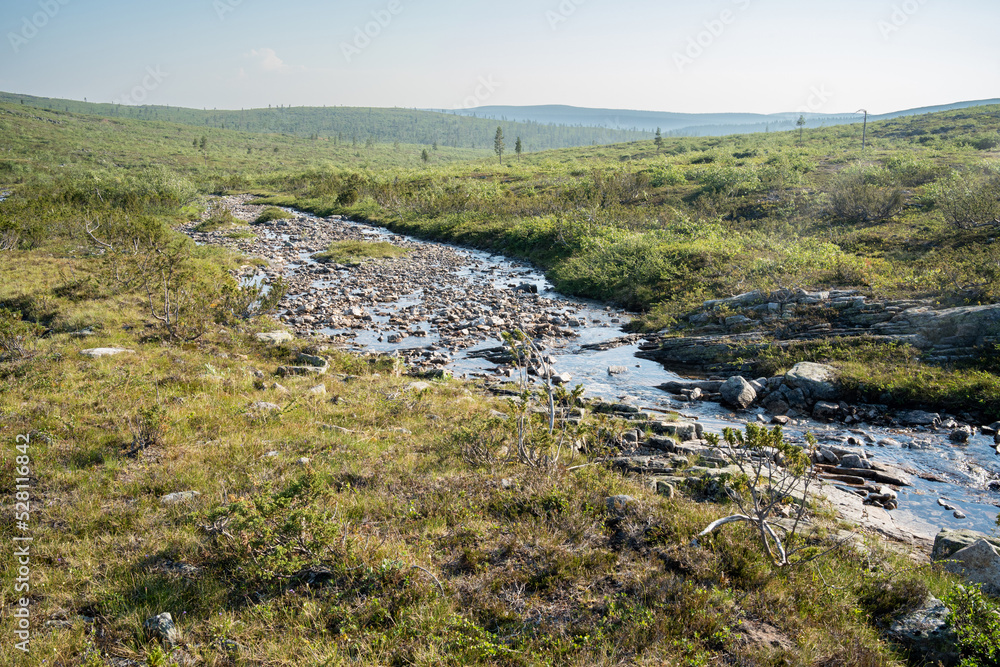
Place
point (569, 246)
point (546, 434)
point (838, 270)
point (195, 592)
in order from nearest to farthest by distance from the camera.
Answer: point (195, 592)
point (546, 434)
point (838, 270)
point (569, 246)

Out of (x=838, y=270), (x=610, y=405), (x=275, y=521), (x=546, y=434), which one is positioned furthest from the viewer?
(x=838, y=270)

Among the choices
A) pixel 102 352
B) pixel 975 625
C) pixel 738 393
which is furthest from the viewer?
pixel 738 393

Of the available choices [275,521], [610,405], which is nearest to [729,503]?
[610,405]

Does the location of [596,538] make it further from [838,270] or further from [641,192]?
[641,192]

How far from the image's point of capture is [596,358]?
12078 millimetres

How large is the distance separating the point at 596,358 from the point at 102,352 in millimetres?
9779

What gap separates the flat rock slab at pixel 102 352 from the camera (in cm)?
876

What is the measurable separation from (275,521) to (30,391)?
5.35 metres

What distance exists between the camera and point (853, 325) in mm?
11281

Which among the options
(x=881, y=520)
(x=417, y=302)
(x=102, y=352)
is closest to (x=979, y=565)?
(x=881, y=520)

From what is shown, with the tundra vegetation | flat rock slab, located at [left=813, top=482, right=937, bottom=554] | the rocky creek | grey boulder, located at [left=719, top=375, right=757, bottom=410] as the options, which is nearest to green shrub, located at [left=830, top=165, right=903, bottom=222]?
the tundra vegetation

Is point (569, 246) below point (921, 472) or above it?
above

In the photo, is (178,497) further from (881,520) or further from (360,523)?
(881,520)

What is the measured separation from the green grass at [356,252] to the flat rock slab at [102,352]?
13.5 metres
